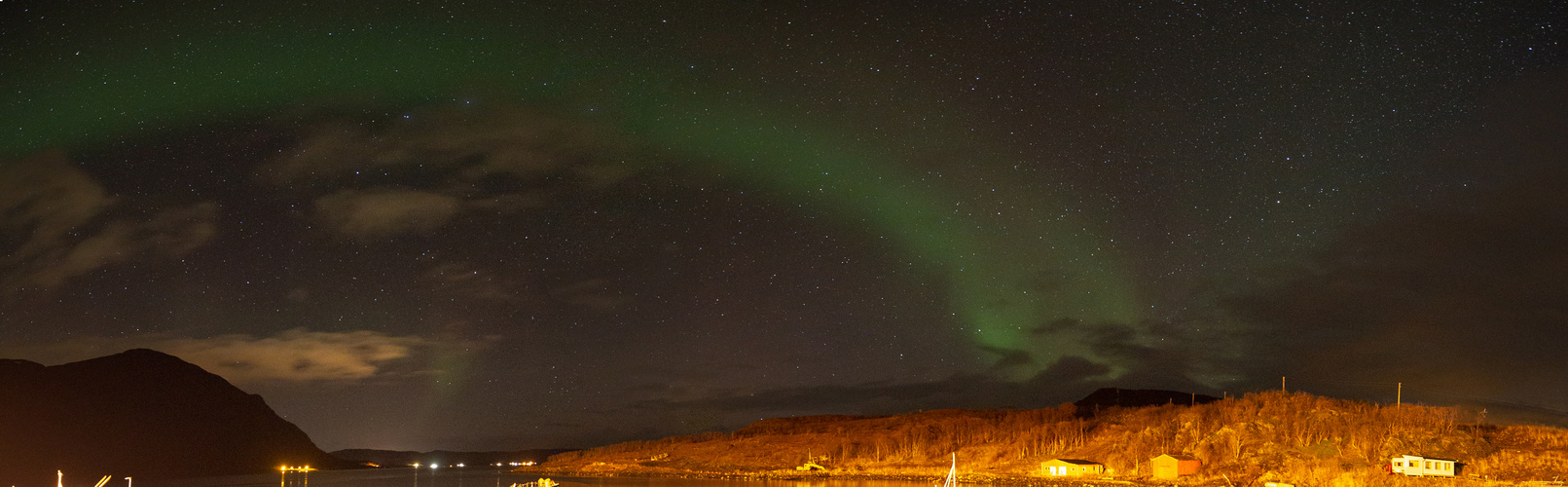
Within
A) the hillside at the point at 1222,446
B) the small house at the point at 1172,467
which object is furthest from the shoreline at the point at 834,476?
the small house at the point at 1172,467

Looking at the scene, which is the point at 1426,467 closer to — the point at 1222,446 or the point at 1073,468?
the point at 1222,446

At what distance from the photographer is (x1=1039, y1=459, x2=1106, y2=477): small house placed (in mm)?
109938

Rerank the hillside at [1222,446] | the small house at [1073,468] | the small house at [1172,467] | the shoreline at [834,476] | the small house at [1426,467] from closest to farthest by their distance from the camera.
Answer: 1. the small house at [1426,467]
2. the hillside at [1222,446]
3. the small house at [1172,467]
4. the shoreline at [834,476]
5. the small house at [1073,468]

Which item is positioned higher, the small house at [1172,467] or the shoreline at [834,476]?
the small house at [1172,467]

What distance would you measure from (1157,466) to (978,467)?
35806mm

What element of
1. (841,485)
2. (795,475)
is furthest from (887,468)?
(841,485)

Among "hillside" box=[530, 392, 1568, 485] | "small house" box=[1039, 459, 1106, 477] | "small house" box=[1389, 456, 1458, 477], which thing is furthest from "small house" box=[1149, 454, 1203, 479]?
"small house" box=[1389, 456, 1458, 477]

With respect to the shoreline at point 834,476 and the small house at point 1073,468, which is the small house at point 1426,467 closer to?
the shoreline at point 834,476

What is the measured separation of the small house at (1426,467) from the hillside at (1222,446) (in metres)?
1.75

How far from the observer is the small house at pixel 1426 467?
81.6 m

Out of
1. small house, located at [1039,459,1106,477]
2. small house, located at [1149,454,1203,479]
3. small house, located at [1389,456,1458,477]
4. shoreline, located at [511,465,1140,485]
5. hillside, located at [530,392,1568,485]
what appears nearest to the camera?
small house, located at [1389,456,1458,477]

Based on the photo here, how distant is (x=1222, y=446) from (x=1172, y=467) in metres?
12.7

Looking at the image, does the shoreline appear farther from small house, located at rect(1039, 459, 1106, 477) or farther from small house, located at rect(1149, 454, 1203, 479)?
small house, located at rect(1149, 454, 1203, 479)

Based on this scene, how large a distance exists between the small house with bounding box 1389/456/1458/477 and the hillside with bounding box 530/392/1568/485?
68.8 inches
